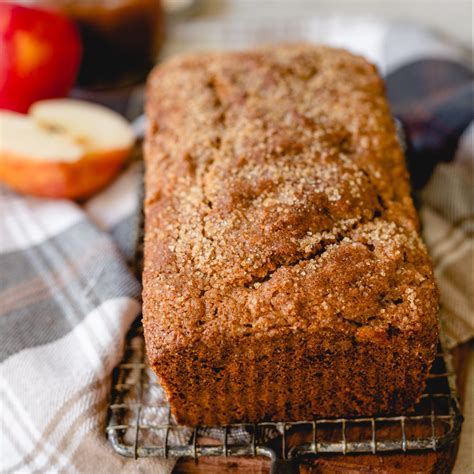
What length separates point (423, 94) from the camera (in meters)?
2.04

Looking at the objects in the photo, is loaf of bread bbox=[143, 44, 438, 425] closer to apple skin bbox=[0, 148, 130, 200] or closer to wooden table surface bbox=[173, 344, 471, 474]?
wooden table surface bbox=[173, 344, 471, 474]

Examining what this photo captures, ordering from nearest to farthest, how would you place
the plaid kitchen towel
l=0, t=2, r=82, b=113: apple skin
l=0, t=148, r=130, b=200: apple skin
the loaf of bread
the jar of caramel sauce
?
the loaf of bread → the plaid kitchen towel → l=0, t=148, r=130, b=200: apple skin → l=0, t=2, r=82, b=113: apple skin → the jar of caramel sauce

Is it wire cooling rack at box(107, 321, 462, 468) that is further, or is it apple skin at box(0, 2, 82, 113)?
apple skin at box(0, 2, 82, 113)

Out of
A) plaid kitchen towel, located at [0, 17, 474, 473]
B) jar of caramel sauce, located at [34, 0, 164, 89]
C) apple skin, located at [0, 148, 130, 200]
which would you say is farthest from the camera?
jar of caramel sauce, located at [34, 0, 164, 89]

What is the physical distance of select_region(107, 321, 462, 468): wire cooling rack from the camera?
1214 millimetres

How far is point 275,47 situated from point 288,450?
1.07 metres

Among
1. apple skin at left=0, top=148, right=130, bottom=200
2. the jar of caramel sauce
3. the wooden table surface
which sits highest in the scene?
the jar of caramel sauce

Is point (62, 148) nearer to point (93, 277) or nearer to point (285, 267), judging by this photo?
point (93, 277)

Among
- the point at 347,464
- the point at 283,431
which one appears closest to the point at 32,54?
the point at 283,431

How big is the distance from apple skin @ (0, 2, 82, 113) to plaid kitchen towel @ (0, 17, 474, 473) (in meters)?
0.36

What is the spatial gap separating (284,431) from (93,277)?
2.03 ft

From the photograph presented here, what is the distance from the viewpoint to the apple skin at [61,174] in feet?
5.87

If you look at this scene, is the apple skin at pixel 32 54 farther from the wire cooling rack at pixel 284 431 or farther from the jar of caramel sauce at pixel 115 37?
the wire cooling rack at pixel 284 431

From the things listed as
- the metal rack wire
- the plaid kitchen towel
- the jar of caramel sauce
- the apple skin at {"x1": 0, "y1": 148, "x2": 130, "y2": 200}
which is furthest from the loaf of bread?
the jar of caramel sauce
